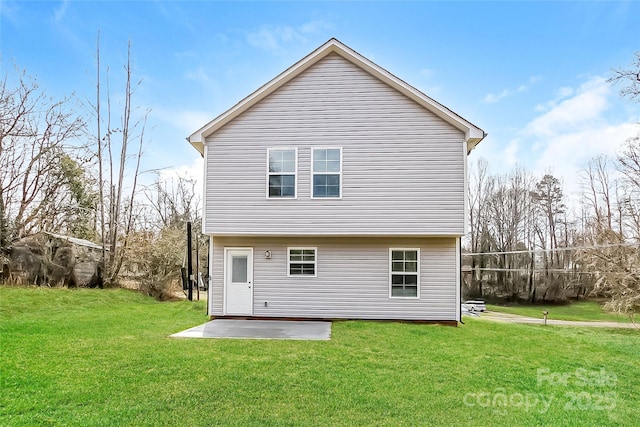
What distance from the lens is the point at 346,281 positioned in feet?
34.4

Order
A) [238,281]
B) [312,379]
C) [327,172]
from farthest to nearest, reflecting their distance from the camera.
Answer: [238,281] < [327,172] < [312,379]

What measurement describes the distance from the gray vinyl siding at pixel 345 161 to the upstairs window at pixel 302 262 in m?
0.82

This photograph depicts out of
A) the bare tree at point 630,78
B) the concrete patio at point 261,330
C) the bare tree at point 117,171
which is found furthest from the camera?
the bare tree at point 117,171

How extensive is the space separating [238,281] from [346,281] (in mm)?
3102

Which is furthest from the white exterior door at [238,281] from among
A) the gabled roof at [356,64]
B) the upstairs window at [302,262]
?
the gabled roof at [356,64]

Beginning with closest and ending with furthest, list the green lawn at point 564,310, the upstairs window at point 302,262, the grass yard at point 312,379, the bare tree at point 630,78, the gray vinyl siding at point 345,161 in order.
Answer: the grass yard at point 312,379, the gray vinyl siding at point 345,161, the upstairs window at point 302,262, the bare tree at point 630,78, the green lawn at point 564,310

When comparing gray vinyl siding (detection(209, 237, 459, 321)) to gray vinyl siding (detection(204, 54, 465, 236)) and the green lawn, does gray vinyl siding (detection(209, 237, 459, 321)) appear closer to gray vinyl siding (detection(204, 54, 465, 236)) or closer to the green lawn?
gray vinyl siding (detection(204, 54, 465, 236))

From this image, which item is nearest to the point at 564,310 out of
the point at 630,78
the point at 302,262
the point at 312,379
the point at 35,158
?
the point at 630,78

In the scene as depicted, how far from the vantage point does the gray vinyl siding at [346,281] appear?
1031 centimetres

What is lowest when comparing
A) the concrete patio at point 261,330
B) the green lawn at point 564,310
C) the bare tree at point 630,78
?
the green lawn at point 564,310

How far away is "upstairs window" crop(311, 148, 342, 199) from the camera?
33.7ft

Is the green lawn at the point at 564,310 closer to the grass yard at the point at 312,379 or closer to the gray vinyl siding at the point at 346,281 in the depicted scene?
the gray vinyl siding at the point at 346,281

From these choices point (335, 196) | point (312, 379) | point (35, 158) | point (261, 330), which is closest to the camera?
point (312, 379)

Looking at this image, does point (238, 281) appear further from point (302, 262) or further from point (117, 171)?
point (117, 171)
